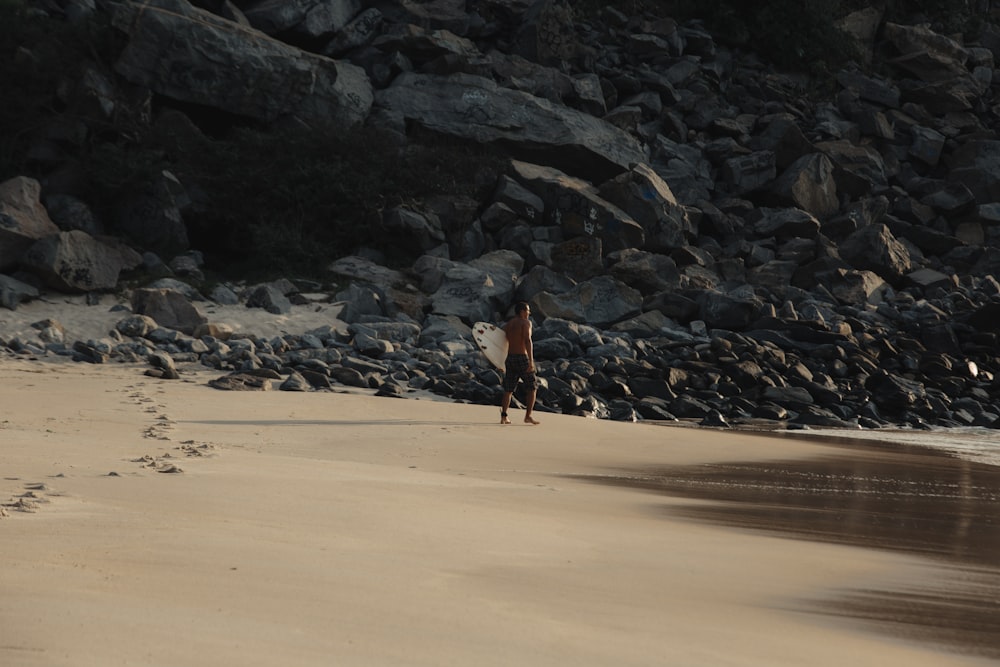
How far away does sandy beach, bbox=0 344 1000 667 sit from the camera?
10.2 ft

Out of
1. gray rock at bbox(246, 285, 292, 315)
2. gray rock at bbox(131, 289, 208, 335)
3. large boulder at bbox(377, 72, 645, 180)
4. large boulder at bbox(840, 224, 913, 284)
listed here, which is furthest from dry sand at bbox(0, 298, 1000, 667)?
large boulder at bbox(377, 72, 645, 180)

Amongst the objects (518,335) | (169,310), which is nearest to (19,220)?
(169,310)

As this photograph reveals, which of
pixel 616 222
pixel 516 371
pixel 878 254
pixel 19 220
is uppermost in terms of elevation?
pixel 878 254

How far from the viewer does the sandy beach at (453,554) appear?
10.2 ft

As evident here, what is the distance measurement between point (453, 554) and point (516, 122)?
873 inches

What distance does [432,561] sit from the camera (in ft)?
13.9

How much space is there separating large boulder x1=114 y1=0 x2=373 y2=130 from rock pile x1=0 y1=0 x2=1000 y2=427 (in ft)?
0.19

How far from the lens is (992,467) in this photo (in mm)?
10164

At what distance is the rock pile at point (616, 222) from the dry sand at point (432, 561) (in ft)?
18.9

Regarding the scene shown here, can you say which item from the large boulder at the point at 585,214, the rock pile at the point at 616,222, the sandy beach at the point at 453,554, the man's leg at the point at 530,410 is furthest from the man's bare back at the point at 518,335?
the large boulder at the point at 585,214

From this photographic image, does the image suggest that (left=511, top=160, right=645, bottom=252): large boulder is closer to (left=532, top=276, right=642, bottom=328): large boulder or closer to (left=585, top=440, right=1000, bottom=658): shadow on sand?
(left=532, top=276, right=642, bottom=328): large boulder

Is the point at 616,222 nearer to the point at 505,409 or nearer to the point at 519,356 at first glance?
the point at 519,356

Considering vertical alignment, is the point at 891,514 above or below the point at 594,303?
below

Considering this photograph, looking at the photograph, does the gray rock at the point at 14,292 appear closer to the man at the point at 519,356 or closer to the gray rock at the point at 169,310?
the gray rock at the point at 169,310
